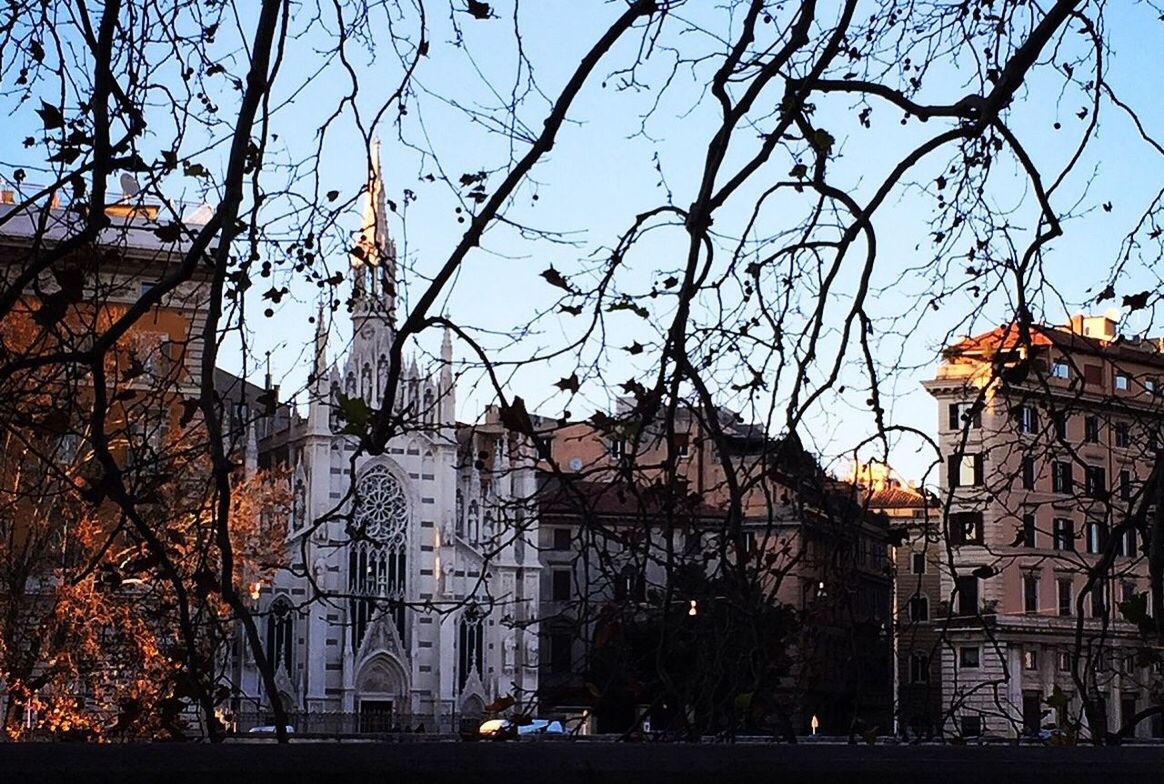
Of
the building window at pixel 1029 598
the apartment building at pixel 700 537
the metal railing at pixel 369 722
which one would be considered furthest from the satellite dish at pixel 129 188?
the building window at pixel 1029 598

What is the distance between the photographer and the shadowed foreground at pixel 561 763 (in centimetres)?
222

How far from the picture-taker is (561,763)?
245 centimetres

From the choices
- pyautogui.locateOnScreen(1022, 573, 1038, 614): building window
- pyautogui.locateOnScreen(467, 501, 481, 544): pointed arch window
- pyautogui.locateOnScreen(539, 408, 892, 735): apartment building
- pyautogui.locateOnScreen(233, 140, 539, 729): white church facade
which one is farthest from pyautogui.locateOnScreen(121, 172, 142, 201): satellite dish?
pyautogui.locateOnScreen(1022, 573, 1038, 614): building window

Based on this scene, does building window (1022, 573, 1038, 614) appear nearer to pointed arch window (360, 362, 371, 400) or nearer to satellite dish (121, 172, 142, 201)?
pointed arch window (360, 362, 371, 400)

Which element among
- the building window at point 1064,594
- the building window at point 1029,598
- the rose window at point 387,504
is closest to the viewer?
the building window at point 1029,598

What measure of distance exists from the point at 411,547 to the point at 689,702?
156 ft

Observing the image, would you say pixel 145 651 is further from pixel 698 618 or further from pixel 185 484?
pixel 698 618

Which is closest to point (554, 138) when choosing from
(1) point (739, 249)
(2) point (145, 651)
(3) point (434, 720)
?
(1) point (739, 249)

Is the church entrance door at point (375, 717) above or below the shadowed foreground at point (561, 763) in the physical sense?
below

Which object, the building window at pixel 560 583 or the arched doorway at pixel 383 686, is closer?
the arched doorway at pixel 383 686

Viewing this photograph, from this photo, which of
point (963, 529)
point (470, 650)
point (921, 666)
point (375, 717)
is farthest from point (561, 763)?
point (470, 650)

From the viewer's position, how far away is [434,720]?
48.6m

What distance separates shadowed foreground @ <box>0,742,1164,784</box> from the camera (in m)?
2.22

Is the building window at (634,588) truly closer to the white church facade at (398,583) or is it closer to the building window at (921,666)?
the building window at (921,666)
